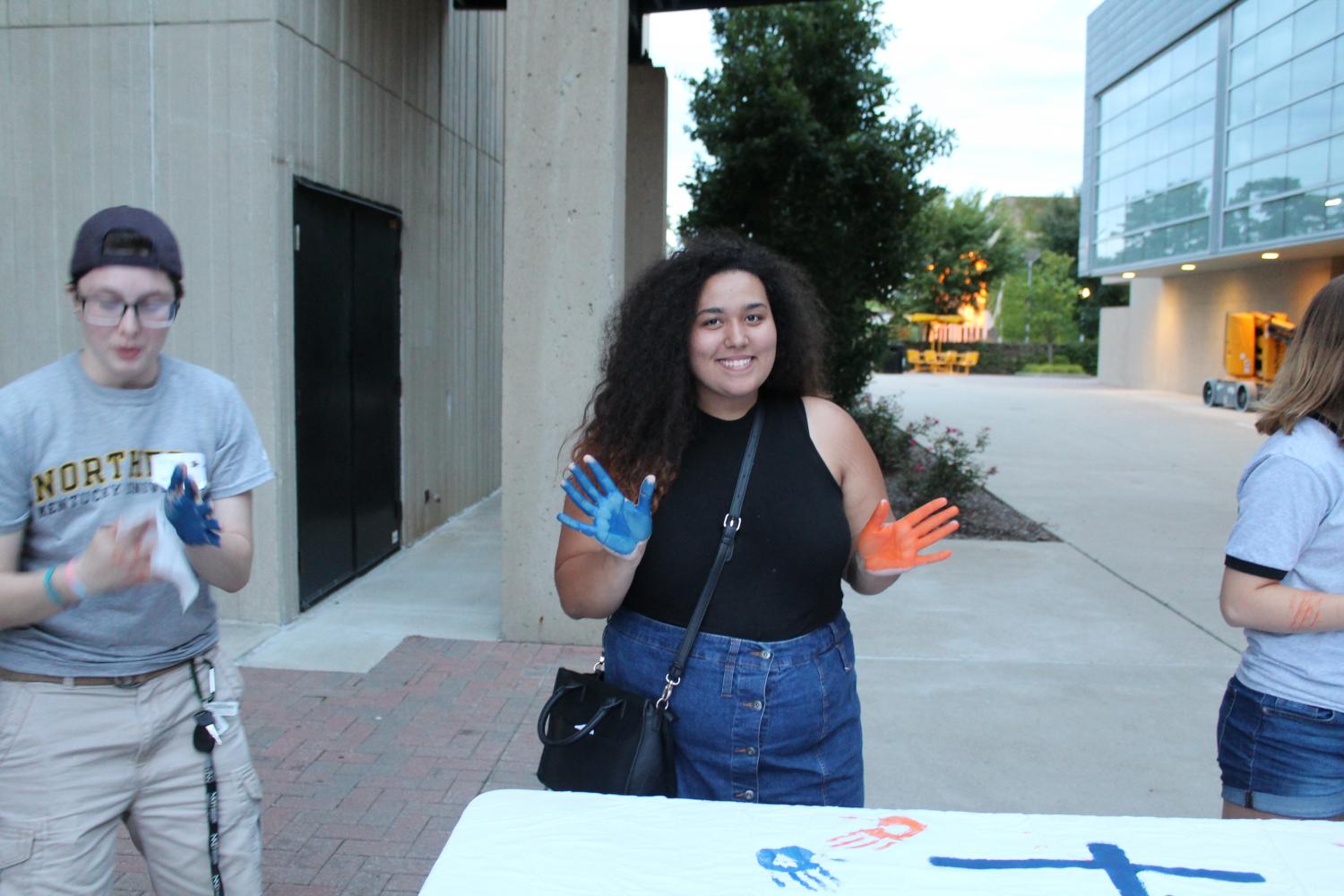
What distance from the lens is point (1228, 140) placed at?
968 inches

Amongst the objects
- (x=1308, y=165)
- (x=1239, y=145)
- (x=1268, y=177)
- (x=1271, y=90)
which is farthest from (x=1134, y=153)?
(x=1308, y=165)

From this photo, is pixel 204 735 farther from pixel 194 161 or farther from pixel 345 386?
pixel 345 386

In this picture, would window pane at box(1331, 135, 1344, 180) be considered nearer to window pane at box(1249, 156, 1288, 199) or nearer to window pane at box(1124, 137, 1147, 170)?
window pane at box(1249, 156, 1288, 199)

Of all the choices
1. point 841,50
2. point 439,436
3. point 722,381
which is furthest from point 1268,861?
point 841,50

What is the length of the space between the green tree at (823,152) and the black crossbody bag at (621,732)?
9.43m

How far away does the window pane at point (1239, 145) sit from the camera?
2353cm

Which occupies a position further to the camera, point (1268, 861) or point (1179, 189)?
→ point (1179, 189)

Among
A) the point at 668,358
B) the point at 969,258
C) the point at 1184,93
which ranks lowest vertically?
the point at 668,358

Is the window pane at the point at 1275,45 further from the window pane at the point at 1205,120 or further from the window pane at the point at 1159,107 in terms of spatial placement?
the window pane at the point at 1159,107

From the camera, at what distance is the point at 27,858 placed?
1.93m

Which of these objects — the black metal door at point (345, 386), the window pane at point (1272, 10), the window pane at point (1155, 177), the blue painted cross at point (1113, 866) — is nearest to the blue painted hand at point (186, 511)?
the blue painted cross at point (1113, 866)

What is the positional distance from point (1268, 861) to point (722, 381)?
1316 mm

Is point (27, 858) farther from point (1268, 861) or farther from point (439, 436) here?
point (439, 436)

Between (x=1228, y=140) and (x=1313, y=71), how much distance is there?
4045 millimetres
